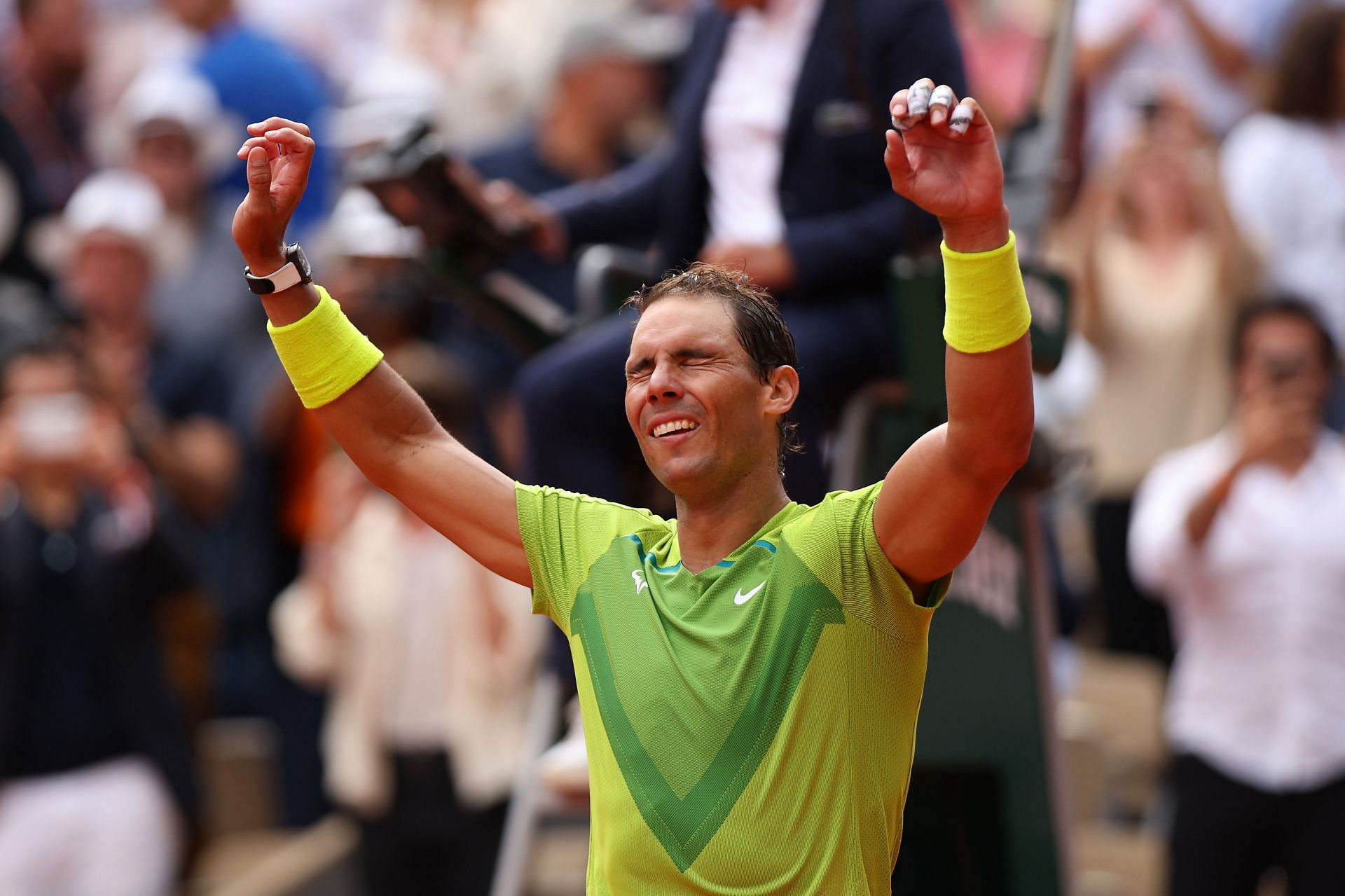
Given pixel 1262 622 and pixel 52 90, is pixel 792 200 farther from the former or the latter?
pixel 52 90

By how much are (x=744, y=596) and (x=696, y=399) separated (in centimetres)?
24

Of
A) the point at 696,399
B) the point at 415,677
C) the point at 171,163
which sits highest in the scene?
the point at 171,163

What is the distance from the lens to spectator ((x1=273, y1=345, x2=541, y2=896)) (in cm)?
563

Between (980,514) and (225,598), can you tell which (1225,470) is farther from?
(225,598)

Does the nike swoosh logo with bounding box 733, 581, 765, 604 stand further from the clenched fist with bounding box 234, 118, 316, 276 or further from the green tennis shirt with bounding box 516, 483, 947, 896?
the clenched fist with bounding box 234, 118, 316, 276

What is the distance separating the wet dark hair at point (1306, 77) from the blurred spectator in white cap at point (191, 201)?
3.79m

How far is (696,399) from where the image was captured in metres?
2.28

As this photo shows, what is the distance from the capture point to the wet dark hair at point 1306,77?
259 inches

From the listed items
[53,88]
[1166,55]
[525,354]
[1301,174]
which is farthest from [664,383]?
[53,88]

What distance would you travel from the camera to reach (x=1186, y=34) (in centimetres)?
743

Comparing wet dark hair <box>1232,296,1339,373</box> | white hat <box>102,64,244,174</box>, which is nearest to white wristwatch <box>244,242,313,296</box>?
wet dark hair <box>1232,296,1339,373</box>

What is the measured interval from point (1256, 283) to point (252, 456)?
3431 millimetres

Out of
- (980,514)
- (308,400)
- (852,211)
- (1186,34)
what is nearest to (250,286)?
(308,400)

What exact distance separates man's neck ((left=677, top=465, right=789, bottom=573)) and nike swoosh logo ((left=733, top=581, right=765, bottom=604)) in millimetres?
80
